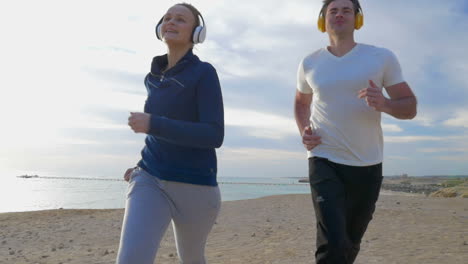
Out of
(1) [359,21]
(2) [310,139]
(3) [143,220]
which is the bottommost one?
(3) [143,220]

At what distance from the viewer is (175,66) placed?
2.94 meters

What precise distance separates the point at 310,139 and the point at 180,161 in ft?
3.60

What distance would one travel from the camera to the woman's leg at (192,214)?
109 inches

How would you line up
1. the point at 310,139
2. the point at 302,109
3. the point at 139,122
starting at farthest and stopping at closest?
the point at 302,109
the point at 310,139
the point at 139,122

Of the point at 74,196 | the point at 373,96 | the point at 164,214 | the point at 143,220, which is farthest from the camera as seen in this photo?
the point at 74,196

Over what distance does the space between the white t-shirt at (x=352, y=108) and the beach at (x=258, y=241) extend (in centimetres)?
376

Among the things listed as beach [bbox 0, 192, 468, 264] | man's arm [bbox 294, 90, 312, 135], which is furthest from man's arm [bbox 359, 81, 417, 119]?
beach [bbox 0, 192, 468, 264]

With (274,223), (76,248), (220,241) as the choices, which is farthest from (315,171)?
(274,223)

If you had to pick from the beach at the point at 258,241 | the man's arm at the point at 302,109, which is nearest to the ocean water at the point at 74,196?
the beach at the point at 258,241

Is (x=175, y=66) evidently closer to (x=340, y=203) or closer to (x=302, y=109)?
(x=302, y=109)

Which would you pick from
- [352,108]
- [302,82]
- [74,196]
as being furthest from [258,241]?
[74,196]

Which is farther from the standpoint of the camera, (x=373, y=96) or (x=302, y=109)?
(x=302, y=109)

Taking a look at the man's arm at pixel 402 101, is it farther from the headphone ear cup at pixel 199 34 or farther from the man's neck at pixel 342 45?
the headphone ear cup at pixel 199 34

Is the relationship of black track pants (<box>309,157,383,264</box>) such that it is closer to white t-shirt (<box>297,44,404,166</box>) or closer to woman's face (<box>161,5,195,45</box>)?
white t-shirt (<box>297,44,404,166</box>)
